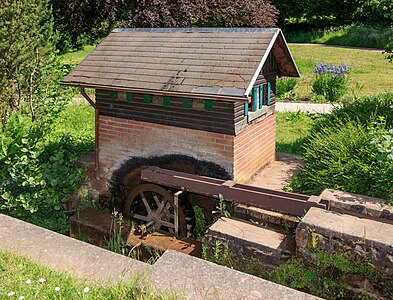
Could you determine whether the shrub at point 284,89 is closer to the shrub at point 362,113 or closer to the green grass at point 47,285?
the shrub at point 362,113

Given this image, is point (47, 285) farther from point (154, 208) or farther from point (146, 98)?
point (154, 208)

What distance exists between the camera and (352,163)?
19.5ft

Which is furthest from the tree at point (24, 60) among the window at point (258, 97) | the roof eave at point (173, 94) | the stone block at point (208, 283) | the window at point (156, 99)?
the stone block at point (208, 283)

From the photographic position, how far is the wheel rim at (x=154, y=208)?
659 cm

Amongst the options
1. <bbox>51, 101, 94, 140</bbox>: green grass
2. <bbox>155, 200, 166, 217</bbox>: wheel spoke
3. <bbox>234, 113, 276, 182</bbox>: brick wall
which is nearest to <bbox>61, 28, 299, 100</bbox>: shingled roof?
<bbox>234, 113, 276, 182</bbox>: brick wall

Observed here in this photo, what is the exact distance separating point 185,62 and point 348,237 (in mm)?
3463

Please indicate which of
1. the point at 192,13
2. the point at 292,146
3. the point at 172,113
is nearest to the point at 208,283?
the point at 172,113

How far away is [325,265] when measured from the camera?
444 cm

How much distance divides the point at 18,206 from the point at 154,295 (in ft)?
16.8

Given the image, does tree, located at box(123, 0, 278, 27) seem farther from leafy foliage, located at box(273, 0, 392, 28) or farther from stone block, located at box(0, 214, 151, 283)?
leafy foliage, located at box(273, 0, 392, 28)

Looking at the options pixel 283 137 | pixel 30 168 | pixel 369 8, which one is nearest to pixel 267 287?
pixel 30 168

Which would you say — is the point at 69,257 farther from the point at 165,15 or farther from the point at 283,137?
the point at 165,15

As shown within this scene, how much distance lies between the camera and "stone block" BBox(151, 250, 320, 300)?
117 inches

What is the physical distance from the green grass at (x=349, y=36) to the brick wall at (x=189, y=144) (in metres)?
21.1
